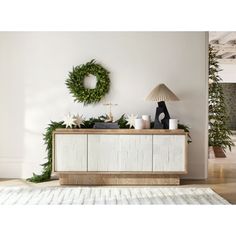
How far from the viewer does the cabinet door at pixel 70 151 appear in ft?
19.0

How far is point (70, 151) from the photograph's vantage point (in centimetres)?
579

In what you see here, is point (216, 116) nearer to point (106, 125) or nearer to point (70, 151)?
point (106, 125)

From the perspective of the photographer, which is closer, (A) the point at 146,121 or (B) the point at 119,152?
(B) the point at 119,152

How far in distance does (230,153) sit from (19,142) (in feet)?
17.8

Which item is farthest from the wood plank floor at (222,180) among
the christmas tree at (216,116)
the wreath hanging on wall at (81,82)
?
the wreath hanging on wall at (81,82)

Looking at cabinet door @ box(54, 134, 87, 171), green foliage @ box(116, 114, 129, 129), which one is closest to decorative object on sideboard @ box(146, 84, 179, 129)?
green foliage @ box(116, 114, 129, 129)

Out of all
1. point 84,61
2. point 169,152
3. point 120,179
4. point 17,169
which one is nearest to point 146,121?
point 169,152

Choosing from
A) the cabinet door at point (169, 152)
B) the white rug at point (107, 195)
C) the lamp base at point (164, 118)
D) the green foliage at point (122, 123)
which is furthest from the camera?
the green foliage at point (122, 123)

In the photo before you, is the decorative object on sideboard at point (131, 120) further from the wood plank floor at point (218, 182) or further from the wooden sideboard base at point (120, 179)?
the wood plank floor at point (218, 182)

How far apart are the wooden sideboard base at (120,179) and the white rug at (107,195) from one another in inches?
11.0

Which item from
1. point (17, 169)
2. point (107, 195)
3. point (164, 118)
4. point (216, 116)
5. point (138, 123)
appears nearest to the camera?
point (107, 195)

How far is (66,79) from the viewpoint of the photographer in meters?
6.39

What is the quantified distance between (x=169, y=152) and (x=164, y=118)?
0.56 meters
